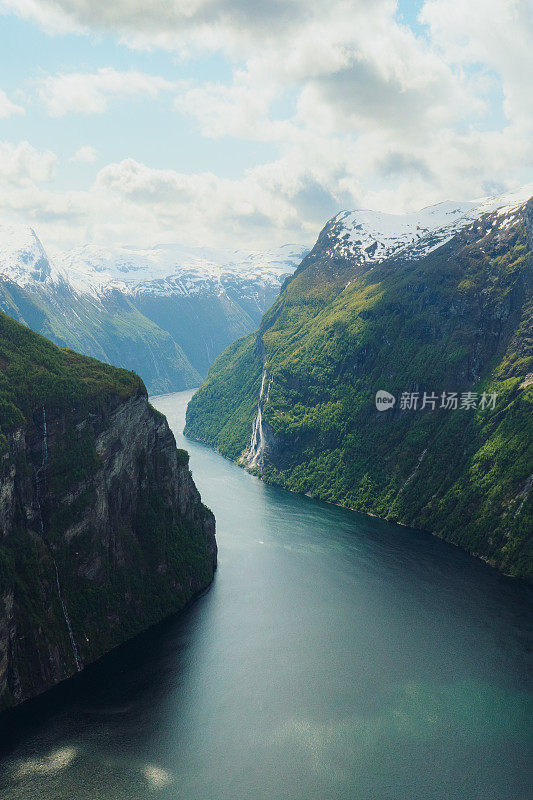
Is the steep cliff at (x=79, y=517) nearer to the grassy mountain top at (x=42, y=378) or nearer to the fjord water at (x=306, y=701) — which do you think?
the grassy mountain top at (x=42, y=378)

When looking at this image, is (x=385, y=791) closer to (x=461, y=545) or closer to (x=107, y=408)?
(x=107, y=408)

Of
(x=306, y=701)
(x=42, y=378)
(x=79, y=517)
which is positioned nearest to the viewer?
(x=306, y=701)

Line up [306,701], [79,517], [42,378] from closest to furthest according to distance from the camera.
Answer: [306,701] → [79,517] → [42,378]

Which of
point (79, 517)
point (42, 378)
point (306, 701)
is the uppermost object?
point (42, 378)

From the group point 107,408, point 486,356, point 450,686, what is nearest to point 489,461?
point 486,356

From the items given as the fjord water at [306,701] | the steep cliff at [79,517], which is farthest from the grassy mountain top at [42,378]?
the fjord water at [306,701]

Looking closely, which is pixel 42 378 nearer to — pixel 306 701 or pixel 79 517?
pixel 79 517

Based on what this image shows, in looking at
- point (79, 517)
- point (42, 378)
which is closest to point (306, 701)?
point (79, 517)
